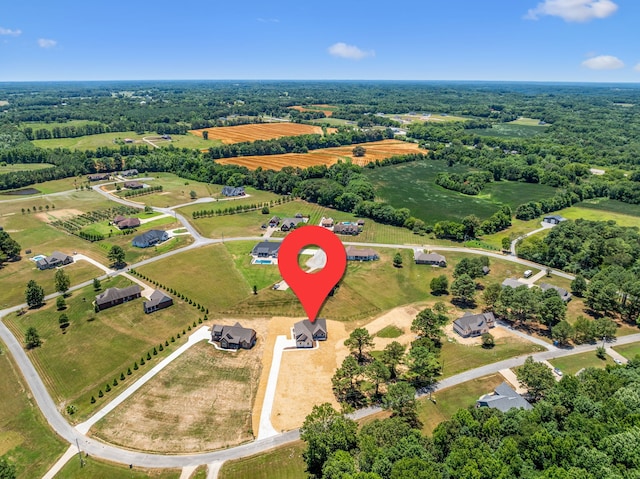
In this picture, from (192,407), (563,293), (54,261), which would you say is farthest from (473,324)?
(54,261)

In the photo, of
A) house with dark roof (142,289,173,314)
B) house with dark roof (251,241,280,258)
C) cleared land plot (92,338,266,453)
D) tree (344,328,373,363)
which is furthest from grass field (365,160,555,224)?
cleared land plot (92,338,266,453)

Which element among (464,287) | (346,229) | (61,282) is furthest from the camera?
(346,229)

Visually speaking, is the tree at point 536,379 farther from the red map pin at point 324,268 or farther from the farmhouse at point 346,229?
the farmhouse at point 346,229

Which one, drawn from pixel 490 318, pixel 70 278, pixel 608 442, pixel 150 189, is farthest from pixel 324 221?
pixel 608 442

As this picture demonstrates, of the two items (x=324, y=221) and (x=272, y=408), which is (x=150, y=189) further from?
(x=272, y=408)

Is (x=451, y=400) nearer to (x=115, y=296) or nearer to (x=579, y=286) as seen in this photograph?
(x=579, y=286)

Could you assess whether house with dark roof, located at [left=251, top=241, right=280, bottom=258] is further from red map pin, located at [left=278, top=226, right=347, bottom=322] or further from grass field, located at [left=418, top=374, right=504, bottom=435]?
grass field, located at [left=418, top=374, right=504, bottom=435]

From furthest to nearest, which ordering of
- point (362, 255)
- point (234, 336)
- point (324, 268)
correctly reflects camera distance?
point (362, 255) < point (234, 336) < point (324, 268)
